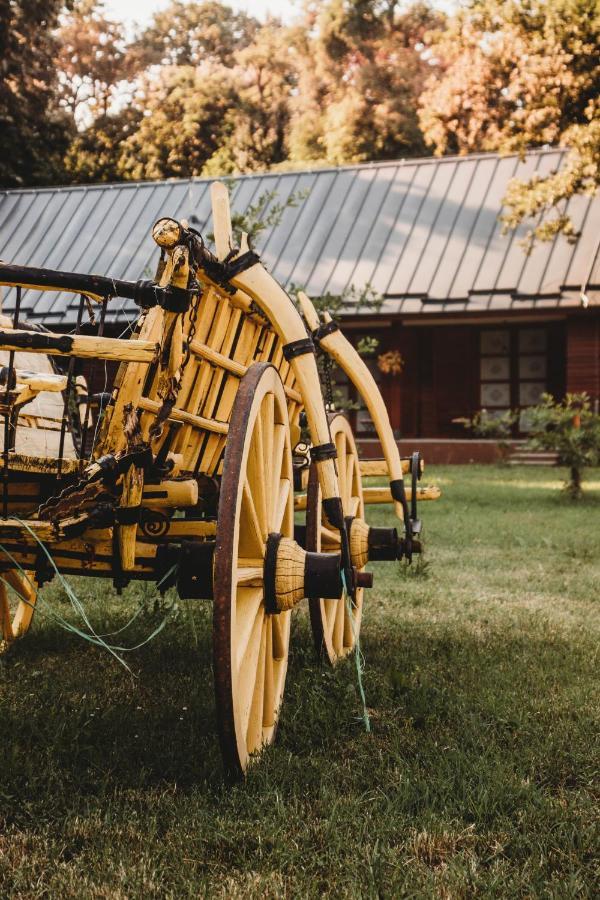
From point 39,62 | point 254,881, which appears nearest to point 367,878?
point 254,881

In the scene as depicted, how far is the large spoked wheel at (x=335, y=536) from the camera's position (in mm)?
3941

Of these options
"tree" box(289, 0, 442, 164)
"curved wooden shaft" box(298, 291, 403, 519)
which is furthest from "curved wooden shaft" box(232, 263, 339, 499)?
"tree" box(289, 0, 442, 164)

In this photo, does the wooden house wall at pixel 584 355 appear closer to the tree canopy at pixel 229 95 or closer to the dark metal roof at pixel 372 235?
the dark metal roof at pixel 372 235

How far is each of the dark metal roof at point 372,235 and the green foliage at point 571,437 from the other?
16.2 feet

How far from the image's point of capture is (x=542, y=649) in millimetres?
4484

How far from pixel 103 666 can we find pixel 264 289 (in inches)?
74.2

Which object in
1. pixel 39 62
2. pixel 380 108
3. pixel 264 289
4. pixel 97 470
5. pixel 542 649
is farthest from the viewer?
pixel 380 108

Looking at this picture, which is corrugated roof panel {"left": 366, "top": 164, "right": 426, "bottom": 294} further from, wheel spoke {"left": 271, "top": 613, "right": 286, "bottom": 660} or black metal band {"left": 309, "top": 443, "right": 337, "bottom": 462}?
wheel spoke {"left": 271, "top": 613, "right": 286, "bottom": 660}

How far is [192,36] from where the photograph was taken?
118ft

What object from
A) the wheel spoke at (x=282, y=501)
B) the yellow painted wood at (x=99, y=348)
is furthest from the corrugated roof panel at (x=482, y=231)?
the yellow painted wood at (x=99, y=348)

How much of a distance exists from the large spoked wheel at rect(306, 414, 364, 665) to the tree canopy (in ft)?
57.5

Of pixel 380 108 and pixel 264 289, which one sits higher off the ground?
pixel 380 108

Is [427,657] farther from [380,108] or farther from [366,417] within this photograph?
[380,108]

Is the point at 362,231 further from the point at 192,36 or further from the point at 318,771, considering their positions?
the point at 192,36
